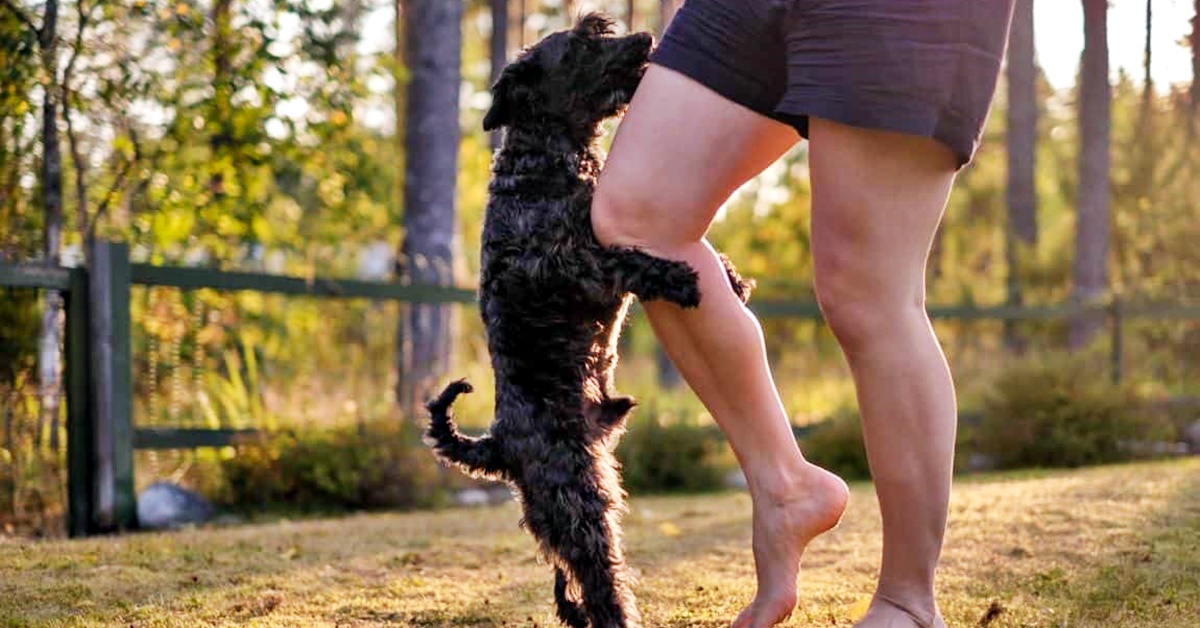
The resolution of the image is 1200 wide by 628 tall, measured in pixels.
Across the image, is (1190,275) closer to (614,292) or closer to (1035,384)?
(1035,384)

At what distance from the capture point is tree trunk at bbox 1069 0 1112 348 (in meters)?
12.9

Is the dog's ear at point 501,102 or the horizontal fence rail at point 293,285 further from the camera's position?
the horizontal fence rail at point 293,285

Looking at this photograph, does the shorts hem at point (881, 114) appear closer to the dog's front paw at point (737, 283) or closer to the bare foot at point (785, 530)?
the dog's front paw at point (737, 283)

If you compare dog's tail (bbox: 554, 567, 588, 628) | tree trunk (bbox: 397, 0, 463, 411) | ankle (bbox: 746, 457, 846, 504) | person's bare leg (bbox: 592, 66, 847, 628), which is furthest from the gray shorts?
tree trunk (bbox: 397, 0, 463, 411)

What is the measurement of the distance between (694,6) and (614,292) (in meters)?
0.59

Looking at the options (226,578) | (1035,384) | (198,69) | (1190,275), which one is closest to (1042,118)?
(1190,275)

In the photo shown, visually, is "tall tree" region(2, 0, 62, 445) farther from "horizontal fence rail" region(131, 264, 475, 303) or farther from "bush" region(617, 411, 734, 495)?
"bush" region(617, 411, 734, 495)

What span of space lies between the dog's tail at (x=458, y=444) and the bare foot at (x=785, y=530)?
22.5 inches

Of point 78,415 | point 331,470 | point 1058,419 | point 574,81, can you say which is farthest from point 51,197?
point 1058,419

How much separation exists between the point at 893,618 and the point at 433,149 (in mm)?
7414

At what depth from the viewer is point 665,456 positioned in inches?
314

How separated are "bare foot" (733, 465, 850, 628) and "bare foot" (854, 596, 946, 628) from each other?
213mm

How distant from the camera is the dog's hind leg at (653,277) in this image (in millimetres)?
2631

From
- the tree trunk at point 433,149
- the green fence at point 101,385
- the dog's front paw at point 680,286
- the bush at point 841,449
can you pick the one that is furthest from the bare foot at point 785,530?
the tree trunk at point 433,149
